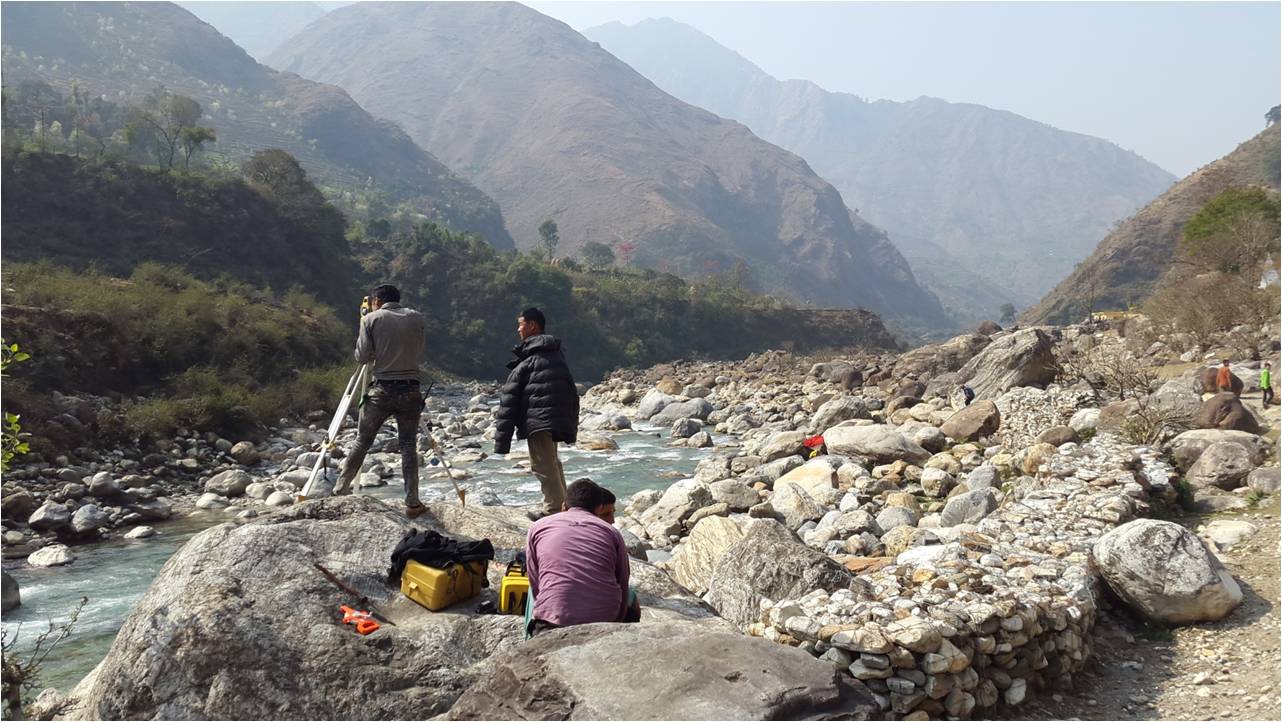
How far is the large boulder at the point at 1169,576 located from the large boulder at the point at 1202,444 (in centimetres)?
422

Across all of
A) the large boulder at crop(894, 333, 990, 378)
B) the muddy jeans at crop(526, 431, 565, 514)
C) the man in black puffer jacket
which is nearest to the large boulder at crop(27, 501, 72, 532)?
the man in black puffer jacket

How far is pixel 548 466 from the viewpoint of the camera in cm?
643

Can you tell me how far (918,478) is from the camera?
42.8 ft

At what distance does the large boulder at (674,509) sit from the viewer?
11.6m

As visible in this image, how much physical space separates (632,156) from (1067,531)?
198566mm

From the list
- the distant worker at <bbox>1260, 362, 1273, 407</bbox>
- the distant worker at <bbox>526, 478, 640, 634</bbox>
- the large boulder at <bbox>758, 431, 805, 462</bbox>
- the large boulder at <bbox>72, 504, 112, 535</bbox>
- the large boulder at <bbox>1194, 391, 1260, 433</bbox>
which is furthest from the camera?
the large boulder at <bbox>758, 431, 805, 462</bbox>

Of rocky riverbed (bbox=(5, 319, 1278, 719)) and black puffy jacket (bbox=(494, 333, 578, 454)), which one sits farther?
black puffy jacket (bbox=(494, 333, 578, 454))

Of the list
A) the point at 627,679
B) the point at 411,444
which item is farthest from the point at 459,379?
the point at 627,679

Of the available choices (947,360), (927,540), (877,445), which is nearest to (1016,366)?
(877,445)

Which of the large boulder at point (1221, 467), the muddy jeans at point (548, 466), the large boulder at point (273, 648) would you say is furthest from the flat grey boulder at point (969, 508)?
the large boulder at point (273, 648)

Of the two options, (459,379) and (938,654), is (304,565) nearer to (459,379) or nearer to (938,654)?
(938,654)

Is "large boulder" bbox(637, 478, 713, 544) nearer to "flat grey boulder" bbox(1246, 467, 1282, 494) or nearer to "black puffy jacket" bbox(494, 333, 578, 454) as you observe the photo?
"black puffy jacket" bbox(494, 333, 578, 454)

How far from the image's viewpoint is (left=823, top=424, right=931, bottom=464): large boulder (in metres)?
14.2

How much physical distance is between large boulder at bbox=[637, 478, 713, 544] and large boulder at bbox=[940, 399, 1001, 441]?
5681 millimetres
